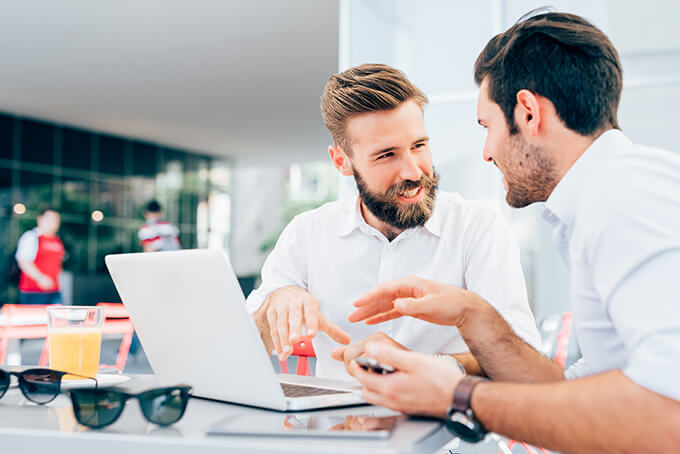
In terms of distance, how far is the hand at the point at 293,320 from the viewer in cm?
119

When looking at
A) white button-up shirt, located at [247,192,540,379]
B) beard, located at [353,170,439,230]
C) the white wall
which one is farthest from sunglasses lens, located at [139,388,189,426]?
the white wall

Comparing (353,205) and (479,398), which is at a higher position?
(353,205)

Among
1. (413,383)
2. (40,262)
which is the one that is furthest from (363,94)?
(40,262)

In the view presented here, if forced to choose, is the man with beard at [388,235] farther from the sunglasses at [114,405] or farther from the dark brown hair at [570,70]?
the sunglasses at [114,405]

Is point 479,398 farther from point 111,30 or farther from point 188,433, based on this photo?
point 111,30

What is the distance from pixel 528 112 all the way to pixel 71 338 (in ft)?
3.10

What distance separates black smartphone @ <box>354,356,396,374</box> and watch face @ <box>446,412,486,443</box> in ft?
0.34

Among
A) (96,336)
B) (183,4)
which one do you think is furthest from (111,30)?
(96,336)

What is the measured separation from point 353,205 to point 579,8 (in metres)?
2.79

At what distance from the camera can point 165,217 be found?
12.3 m

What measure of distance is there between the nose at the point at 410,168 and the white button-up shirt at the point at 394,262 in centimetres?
13

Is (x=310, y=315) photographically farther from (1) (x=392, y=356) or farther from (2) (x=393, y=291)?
(1) (x=392, y=356)

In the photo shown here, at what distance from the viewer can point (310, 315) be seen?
Answer: 122 cm

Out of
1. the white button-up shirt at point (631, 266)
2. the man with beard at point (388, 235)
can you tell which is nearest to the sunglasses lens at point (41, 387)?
the man with beard at point (388, 235)
